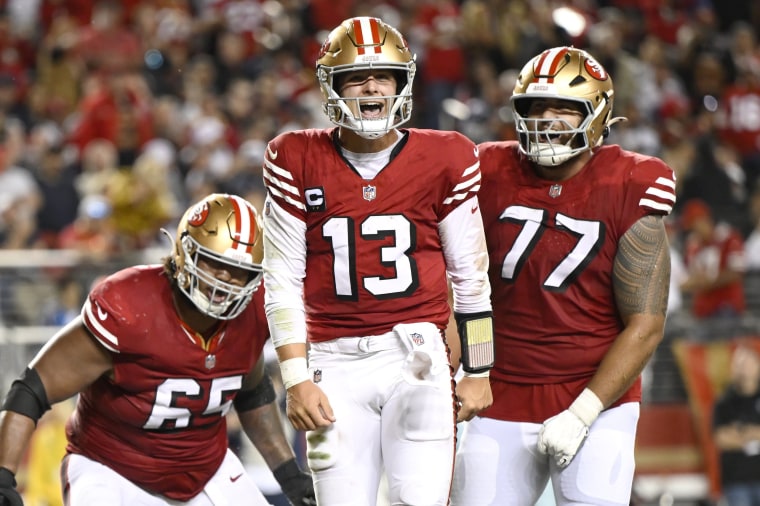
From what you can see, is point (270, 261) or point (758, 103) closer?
point (270, 261)

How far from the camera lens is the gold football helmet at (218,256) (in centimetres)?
427

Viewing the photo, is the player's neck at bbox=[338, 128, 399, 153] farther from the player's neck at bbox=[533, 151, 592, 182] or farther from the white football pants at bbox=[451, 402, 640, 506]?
the white football pants at bbox=[451, 402, 640, 506]

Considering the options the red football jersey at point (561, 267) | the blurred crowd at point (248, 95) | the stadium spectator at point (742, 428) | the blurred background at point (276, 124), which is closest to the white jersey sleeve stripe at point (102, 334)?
the red football jersey at point (561, 267)

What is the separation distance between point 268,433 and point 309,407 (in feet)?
3.48

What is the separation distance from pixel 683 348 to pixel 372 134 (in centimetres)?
630

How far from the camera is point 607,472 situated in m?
4.02

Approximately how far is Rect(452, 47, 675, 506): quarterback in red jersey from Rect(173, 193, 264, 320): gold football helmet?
0.85 m

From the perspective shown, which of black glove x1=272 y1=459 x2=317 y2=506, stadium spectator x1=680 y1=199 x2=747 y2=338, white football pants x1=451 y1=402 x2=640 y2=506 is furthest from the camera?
stadium spectator x1=680 y1=199 x2=747 y2=338

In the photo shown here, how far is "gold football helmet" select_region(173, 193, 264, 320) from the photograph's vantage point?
4266 mm

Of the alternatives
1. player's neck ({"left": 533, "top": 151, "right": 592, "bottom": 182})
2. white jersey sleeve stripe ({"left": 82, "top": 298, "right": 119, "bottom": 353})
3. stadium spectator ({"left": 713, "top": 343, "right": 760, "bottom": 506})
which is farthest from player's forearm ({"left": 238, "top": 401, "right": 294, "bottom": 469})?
stadium spectator ({"left": 713, "top": 343, "right": 760, "bottom": 506})

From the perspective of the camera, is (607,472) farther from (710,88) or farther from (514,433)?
(710,88)

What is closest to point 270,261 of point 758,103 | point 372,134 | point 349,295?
point 349,295

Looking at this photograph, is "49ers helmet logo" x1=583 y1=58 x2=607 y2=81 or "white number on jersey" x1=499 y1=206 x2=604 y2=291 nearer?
"white number on jersey" x1=499 y1=206 x2=604 y2=291

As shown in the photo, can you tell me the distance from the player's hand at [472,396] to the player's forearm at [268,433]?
101 centimetres
